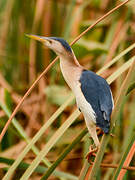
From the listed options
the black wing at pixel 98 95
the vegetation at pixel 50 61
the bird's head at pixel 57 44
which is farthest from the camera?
the vegetation at pixel 50 61

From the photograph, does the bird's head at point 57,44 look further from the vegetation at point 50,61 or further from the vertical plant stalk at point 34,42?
the vertical plant stalk at point 34,42

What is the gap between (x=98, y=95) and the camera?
2.45ft

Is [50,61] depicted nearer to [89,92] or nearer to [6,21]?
[6,21]

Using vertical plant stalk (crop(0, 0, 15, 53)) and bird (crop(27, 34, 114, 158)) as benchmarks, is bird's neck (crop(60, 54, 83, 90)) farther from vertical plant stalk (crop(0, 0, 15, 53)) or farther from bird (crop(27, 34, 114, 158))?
vertical plant stalk (crop(0, 0, 15, 53))

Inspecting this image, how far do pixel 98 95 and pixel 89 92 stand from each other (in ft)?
0.08

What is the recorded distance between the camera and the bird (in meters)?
0.70

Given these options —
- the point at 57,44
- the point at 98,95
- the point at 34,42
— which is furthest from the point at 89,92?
the point at 34,42

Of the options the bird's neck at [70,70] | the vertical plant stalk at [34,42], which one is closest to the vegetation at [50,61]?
the vertical plant stalk at [34,42]

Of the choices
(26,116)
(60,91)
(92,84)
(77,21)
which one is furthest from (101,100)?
(77,21)

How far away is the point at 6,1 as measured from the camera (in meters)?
1.89

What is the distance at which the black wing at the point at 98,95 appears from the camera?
69 cm

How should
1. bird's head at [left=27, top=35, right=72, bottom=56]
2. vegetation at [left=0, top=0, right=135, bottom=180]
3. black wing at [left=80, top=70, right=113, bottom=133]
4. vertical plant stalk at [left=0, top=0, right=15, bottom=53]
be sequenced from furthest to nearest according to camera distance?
vertical plant stalk at [left=0, top=0, right=15, bottom=53], vegetation at [left=0, top=0, right=135, bottom=180], bird's head at [left=27, top=35, right=72, bottom=56], black wing at [left=80, top=70, right=113, bottom=133]

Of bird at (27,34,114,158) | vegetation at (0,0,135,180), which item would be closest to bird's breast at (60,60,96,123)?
bird at (27,34,114,158)

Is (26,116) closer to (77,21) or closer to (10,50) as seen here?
(10,50)
